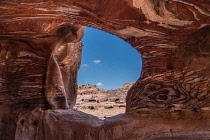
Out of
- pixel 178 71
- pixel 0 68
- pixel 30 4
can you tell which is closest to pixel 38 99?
pixel 0 68

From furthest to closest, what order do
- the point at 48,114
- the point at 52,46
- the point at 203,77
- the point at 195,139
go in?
the point at 52,46 < the point at 48,114 < the point at 203,77 < the point at 195,139

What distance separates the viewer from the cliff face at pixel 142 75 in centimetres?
252

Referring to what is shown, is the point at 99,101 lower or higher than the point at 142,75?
lower

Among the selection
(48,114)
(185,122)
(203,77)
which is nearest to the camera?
(185,122)

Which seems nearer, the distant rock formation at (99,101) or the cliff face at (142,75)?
the cliff face at (142,75)

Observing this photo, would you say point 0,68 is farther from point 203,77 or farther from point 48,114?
point 203,77

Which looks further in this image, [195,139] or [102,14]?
[102,14]

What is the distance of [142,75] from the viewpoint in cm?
319

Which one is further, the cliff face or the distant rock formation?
the distant rock formation

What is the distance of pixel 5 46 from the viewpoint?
3.73 meters

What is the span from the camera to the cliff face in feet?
8.26

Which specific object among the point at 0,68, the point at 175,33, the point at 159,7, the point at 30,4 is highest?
the point at 30,4

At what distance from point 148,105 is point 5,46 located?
10.4ft

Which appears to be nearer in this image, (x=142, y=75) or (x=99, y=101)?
(x=142, y=75)
